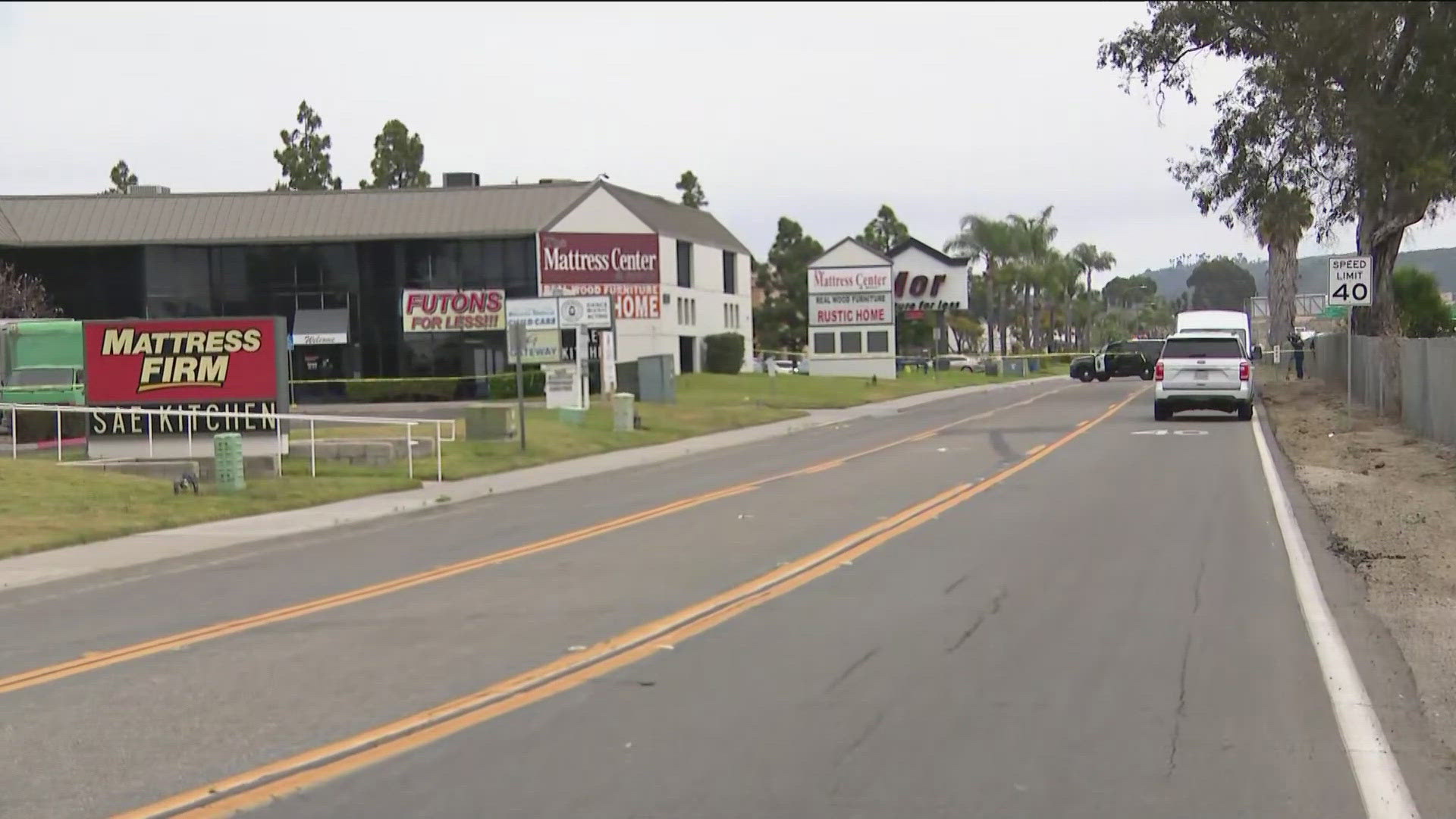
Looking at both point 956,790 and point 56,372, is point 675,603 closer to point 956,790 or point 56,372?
point 956,790

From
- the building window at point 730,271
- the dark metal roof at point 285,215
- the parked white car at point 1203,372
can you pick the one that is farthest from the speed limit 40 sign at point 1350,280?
the building window at point 730,271

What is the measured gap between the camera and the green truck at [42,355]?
35094mm

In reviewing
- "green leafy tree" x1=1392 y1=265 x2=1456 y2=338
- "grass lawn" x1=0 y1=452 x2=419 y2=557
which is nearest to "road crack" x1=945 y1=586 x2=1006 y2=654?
"grass lawn" x1=0 y1=452 x2=419 y2=557

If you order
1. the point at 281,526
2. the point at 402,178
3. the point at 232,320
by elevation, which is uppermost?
the point at 402,178

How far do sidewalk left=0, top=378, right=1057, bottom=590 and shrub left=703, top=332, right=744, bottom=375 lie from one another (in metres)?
37.0

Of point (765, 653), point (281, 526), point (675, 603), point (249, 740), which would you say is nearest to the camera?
point (249, 740)

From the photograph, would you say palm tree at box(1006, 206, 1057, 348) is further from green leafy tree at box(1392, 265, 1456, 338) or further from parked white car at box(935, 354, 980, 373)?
green leafy tree at box(1392, 265, 1456, 338)

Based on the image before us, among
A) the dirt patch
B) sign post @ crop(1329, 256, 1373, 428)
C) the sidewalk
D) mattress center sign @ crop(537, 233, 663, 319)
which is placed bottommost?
the sidewalk

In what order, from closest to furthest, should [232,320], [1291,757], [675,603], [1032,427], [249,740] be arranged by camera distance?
[1291,757], [249,740], [675,603], [232,320], [1032,427]

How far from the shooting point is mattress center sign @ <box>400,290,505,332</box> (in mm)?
59844

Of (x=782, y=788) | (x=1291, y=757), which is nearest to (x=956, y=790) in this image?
(x=782, y=788)

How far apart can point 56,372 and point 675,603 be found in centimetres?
2831

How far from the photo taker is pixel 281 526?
61.8 feet

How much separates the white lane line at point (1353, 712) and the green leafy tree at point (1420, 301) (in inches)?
1596
